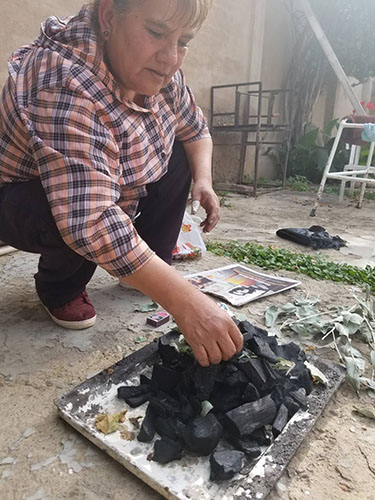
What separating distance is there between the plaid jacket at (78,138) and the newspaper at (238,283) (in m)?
0.81

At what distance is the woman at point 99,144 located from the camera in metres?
0.95

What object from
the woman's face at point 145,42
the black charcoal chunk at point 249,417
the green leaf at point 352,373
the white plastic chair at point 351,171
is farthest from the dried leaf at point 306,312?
the white plastic chair at point 351,171

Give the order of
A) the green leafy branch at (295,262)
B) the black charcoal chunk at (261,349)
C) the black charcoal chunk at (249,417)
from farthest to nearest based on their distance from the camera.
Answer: the green leafy branch at (295,262) < the black charcoal chunk at (261,349) < the black charcoal chunk at (249,417)

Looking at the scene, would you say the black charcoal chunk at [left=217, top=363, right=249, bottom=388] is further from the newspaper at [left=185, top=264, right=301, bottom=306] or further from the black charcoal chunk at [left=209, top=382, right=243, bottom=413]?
the newspaper at [left=185, top=264, right=301, bottom=306]

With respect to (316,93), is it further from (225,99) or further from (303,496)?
(303,496)

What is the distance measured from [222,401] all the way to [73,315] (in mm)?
740

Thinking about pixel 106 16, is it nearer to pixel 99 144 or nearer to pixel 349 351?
pixel 99 144

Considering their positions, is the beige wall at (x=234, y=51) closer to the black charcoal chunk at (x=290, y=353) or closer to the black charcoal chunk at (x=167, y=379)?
the black charcoal chunk at (x=290, y=353)

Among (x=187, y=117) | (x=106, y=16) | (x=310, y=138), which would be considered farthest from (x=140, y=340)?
(x=310, y=138)

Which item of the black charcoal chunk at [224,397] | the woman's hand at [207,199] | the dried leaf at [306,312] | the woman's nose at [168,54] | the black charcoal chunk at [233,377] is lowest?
the dried leaf at [306,312]

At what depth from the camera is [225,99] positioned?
222 inches

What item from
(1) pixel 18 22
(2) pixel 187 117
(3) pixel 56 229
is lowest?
(3) pixel 56 229

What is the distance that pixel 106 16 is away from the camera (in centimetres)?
111

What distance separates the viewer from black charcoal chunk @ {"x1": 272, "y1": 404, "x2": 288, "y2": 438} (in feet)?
3.31
